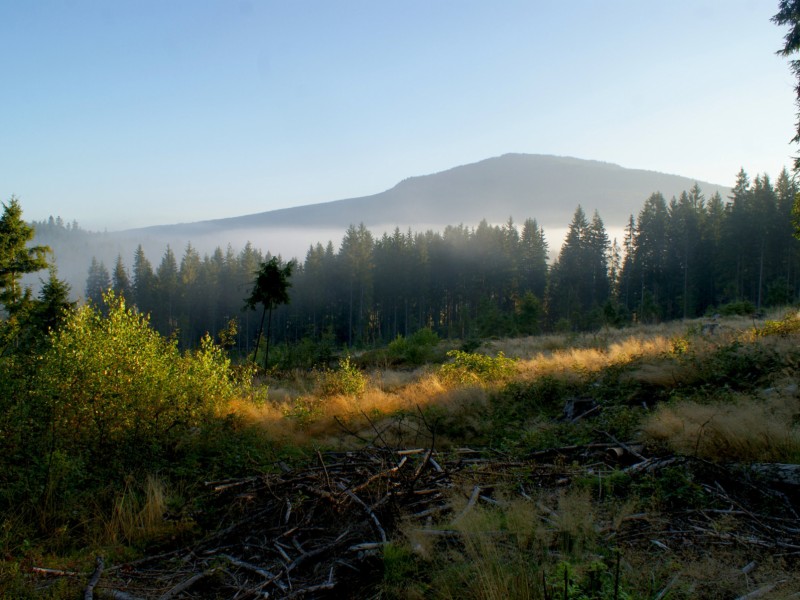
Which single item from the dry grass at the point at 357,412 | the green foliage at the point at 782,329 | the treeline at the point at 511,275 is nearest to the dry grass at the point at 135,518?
the dry grass at the point at 357,412

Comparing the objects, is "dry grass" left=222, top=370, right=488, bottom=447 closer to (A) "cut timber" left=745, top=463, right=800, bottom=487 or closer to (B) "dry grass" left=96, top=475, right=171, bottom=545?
(B) "dry grass" left=96, top=475, right=171, bottom=545

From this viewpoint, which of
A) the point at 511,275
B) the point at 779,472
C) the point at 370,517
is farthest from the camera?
the point at 511,275

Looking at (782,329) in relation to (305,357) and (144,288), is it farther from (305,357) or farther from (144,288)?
(144,288)

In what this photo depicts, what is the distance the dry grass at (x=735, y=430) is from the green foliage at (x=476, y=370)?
5.97 m

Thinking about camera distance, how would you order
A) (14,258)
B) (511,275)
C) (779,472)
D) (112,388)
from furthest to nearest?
(511,275)
(14,258)
(112,388)
(779,472)

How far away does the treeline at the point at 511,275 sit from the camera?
45.3 meters

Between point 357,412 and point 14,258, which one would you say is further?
point 14,258

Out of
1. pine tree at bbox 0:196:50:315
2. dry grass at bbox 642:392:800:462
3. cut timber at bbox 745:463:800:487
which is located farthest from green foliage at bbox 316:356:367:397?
pine tree at bbox 0:196:50:315

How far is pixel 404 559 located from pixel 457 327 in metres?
53.5

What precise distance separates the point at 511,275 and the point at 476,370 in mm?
45697

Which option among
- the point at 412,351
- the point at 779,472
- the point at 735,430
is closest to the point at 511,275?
the point at 412,351

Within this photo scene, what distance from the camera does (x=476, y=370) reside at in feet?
44.6

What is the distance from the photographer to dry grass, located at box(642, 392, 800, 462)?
5.24 metres

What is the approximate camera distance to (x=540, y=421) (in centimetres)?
881
